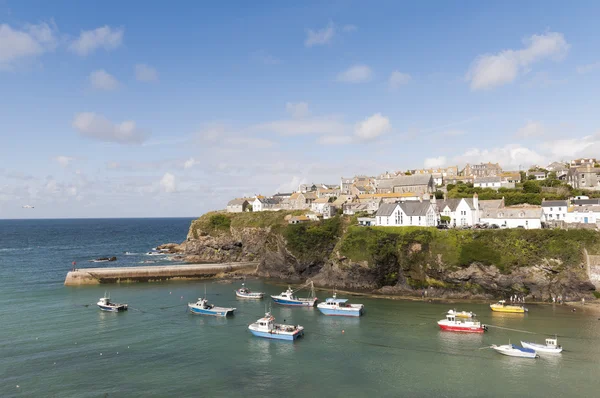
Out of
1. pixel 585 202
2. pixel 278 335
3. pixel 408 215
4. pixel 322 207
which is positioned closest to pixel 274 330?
pixel 278 335

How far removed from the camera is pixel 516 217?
68.9m

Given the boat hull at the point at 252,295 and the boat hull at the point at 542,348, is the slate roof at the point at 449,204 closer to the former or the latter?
the boat hull at the point at 542,348

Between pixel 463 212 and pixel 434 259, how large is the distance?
57.1 ft

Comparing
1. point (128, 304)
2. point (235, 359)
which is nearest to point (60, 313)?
point (128, 304)

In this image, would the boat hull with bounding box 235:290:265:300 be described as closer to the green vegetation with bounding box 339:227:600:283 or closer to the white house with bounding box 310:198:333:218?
the green vegetation with bounding box 339:227:600:283

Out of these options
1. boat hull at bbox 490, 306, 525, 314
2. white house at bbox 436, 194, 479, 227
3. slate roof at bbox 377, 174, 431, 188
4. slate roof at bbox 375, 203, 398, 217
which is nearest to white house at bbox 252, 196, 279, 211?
slate roof at bbox 377, 174, 431, 188

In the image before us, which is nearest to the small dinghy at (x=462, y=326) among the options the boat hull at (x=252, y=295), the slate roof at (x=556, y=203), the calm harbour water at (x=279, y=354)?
the calm harbour water at (x=279, y=354)

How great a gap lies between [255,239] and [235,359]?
58191 mm

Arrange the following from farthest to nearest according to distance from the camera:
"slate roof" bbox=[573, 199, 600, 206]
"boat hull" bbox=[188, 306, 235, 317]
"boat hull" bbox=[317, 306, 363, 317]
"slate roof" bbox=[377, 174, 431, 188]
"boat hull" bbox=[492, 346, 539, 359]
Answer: "slate roof" bbox=[377, 174, 431, 188]
"slate roof" bbox=[573, 199, 600, 206]
"boat hull" bbox=[188, 306, 235, 317]
"boat hull" bbox=[317, 306, 363, 317]
"boat hull" bbox=[492, 346, 539, 359]

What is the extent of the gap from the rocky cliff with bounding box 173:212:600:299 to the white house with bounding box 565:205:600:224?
904 cm

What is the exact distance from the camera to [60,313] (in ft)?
170

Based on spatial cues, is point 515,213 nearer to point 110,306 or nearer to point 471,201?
point 471,201

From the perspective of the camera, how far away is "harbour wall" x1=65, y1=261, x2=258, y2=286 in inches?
2856

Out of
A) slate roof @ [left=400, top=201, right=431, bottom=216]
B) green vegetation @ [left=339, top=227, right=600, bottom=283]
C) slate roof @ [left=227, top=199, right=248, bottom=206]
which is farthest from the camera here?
slate roof @ [left=227, top=199, right=248, bottom=206]
